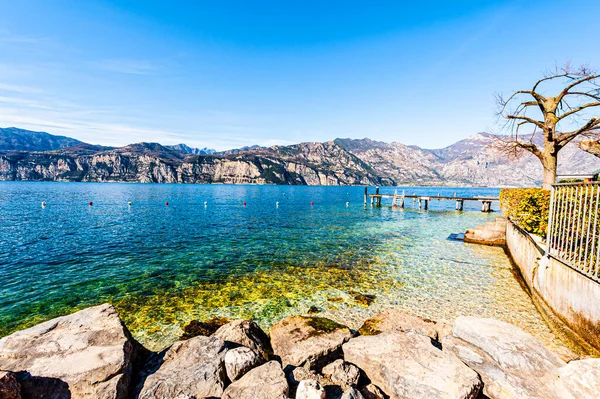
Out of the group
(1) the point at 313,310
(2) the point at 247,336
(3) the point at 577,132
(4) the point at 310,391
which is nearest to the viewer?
(4) the point at 310,391

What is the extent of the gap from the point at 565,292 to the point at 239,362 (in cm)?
1210

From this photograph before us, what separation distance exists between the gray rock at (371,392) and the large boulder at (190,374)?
339 cm

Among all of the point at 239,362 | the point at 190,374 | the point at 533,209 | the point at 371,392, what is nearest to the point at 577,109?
the point at 533,209

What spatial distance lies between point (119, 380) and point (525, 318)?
49.7 ft

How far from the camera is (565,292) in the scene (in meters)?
9.86

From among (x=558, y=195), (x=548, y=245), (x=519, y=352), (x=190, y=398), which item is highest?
(x=558, y=195)

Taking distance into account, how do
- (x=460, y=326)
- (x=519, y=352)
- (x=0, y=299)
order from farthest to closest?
1. (x=0, y=299)
2. (x=460, y=326)
3. (x=519, y=352)

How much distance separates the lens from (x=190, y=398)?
5.27m

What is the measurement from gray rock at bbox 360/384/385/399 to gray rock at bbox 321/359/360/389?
10.2 inches

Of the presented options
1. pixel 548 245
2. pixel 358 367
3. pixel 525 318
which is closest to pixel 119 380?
pixel 358 367

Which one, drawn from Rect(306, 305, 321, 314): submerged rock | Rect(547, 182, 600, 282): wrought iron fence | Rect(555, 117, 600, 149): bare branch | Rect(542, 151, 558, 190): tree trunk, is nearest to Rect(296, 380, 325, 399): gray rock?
Rect(306, 305, 321, 314): submerged rock

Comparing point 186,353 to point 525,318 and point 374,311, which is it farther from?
point 525,318

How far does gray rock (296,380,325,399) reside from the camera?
536 centimetres

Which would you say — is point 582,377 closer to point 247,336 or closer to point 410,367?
point 410,367
